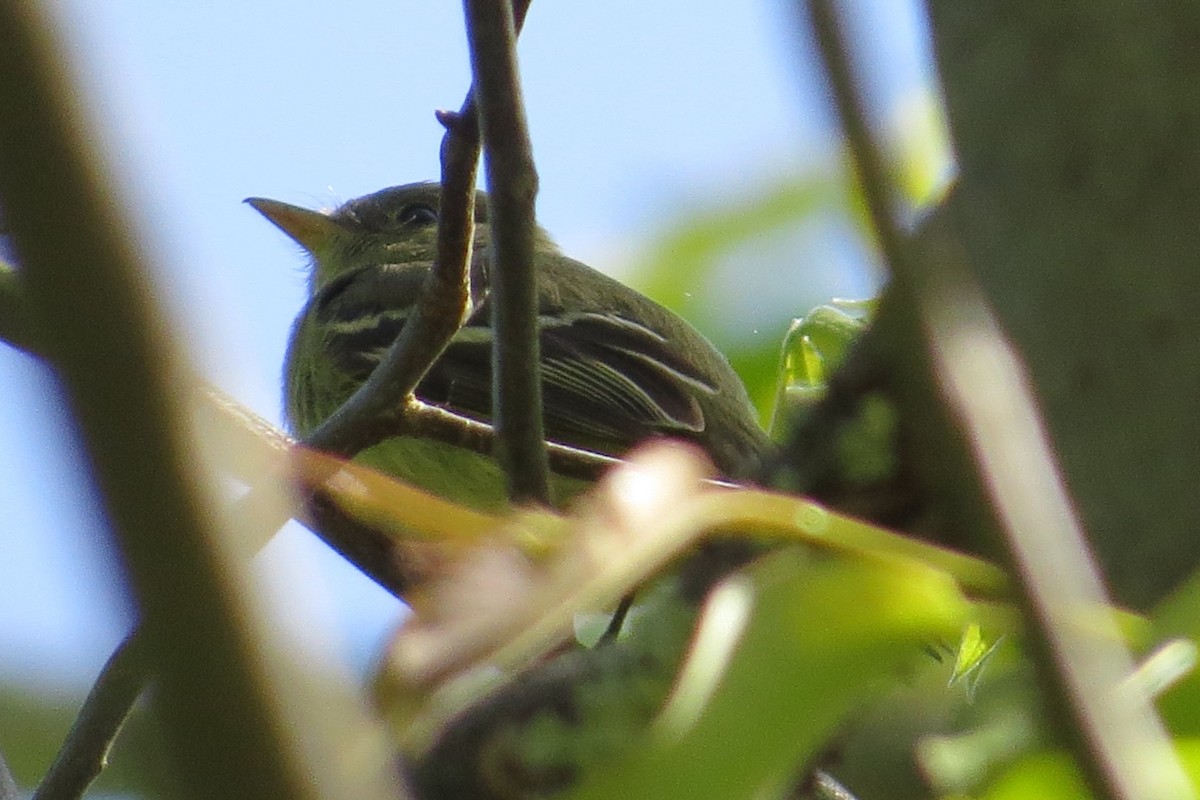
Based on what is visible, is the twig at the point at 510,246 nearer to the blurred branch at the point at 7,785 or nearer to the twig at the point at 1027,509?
the blurred branch at the point at 7,785

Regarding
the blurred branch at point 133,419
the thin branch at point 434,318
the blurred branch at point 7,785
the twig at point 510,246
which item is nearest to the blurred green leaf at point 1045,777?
the blurred branch at point 133,419

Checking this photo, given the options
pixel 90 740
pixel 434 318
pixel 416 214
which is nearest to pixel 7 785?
pixel 90 740

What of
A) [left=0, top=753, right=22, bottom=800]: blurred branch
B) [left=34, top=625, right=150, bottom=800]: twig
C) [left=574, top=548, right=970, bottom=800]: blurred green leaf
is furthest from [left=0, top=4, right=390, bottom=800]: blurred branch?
[left=0, top=753, right=22, bottom=800]: blurred branch

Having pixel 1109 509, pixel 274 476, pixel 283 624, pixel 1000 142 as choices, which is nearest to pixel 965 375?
pixel 283 624

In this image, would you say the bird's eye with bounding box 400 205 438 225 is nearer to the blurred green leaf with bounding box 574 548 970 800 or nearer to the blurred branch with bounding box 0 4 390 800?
the blurred green leaf with bounding box 574 548 970 800

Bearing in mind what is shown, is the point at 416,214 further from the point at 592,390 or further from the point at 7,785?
the point at 7,785

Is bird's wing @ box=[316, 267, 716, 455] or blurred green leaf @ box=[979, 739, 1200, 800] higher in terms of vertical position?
blurred green leaf @ box=[979, 739, 1200, 800]

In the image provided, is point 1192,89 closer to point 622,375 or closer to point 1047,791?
→ point 1047,791
